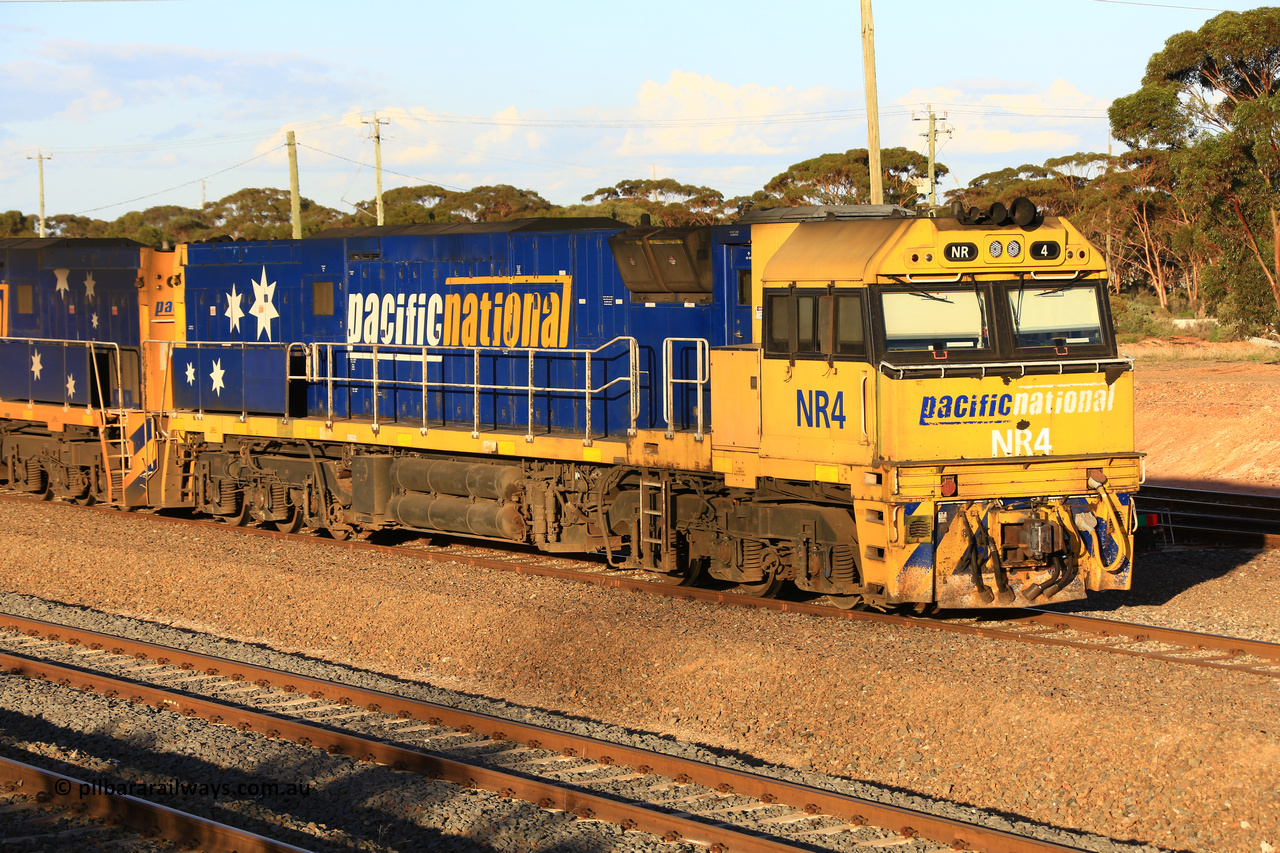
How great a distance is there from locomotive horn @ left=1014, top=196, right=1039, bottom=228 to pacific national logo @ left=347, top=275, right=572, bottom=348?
16.4 feet

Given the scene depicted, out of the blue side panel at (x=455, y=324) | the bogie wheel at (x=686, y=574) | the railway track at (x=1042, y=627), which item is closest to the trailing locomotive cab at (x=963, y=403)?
the railway track at (x=1042, y=627)

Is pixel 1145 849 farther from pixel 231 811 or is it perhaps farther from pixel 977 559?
pixel 231 811

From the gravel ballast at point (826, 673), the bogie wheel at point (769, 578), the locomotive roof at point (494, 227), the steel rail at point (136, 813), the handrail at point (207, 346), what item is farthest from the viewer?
the handrail at point (207, 346)

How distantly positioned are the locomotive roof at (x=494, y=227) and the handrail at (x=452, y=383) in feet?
4.35

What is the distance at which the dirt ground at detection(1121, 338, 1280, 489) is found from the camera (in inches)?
842

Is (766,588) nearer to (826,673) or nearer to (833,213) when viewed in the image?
(826,673)

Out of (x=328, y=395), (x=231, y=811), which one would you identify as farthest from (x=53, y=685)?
(x=328, y=395)

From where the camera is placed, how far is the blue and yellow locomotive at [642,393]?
947cm

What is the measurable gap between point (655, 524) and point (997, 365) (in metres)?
3.81

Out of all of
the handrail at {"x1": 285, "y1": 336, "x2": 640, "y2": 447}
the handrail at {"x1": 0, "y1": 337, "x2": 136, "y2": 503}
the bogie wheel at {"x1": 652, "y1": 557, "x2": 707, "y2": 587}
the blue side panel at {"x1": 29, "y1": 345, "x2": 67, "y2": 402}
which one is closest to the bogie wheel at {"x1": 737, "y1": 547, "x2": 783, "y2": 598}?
the bogie wheel at {"x1": 652, "y1": 557, "x2": 707, "y2": 587}

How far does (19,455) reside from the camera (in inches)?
747

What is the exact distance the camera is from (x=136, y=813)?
6.16 meters

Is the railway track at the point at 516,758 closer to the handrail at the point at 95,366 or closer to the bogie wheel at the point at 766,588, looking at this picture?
the bogie wheel at the point at 766,588

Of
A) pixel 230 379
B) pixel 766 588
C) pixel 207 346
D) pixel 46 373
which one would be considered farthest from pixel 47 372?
pixel 766 588
